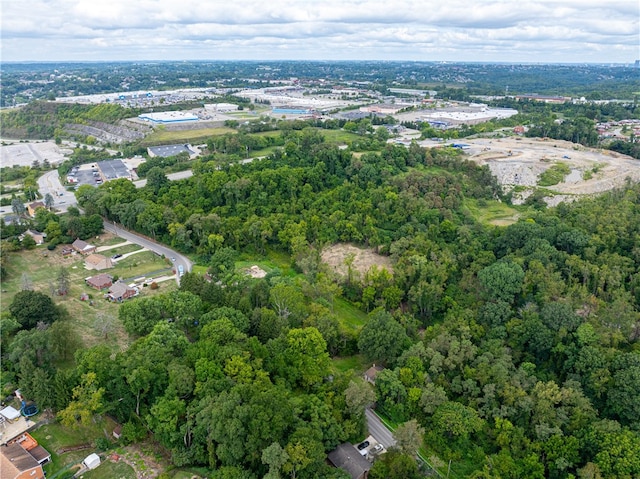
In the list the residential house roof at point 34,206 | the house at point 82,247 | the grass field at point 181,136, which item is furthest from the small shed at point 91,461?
the grass field at point 181,136

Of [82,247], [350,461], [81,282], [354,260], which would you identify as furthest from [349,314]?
[82,247]

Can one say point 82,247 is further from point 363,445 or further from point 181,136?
point 181,136

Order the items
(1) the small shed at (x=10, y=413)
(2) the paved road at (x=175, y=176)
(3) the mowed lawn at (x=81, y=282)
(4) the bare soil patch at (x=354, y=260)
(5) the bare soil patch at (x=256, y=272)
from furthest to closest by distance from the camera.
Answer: (2) the paved road at (x=175, y=176) → (4) the bare soil patch at (x=354, y=260) → (5) the bare soil patch at (x=256, y=272) → (3) the mowed lawn at (x=81, y=282) → (1) the small shed at (x=10, y=413)

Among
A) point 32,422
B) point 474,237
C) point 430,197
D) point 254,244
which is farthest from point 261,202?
point 32,422

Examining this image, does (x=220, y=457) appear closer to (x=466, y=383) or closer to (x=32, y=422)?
(x=32, y=422)

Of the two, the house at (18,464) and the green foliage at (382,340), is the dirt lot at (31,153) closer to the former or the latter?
the house at (18,464)

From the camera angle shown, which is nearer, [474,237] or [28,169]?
[474,237]

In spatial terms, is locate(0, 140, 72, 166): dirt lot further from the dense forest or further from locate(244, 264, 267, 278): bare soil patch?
locate(244, 264, 267, 278): bare soil patch
